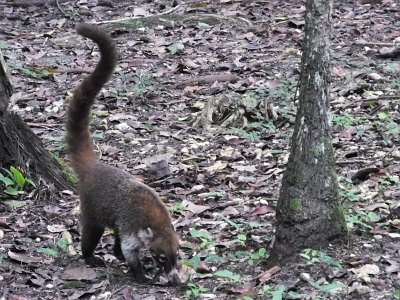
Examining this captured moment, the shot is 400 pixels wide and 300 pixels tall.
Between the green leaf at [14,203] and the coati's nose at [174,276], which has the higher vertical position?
the green leaf at [14,203]

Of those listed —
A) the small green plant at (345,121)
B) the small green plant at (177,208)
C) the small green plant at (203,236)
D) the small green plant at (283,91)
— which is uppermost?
the small green plant at (283,91)

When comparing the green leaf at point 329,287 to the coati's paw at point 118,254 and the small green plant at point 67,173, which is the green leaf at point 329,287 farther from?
the small green plant at point 67,173

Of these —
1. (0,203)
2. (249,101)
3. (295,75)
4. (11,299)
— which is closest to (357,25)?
(295,75)

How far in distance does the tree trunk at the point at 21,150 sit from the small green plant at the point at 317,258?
2567mm

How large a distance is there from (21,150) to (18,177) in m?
0.27

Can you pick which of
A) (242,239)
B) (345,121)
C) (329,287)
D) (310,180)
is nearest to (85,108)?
(242,239)

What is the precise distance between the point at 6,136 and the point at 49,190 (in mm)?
587

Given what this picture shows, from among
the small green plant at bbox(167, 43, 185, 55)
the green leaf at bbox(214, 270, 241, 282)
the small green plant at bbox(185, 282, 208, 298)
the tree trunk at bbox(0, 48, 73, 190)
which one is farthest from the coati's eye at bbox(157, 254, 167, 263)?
the small green plant at bbox(167, 43, 185, 55)

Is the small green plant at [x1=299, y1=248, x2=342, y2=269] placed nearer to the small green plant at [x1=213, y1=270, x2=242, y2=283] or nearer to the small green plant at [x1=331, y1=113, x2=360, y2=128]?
the small green plant at [x1=213, y1=270, x2=242, y2=283]

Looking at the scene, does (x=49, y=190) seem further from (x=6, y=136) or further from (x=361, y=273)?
(x=361, y=273)

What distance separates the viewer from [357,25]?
35.6ft

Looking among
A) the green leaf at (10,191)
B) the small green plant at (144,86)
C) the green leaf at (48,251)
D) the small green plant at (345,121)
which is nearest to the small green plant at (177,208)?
the green leaf at (48,251)

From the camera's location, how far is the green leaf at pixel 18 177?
592 centimetres

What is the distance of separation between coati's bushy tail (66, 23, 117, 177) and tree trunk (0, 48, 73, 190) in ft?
2.06
